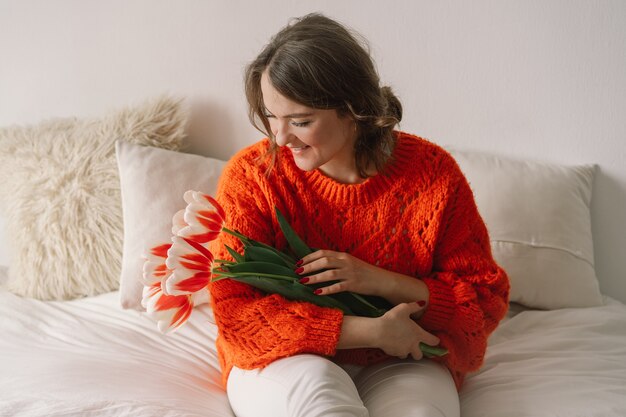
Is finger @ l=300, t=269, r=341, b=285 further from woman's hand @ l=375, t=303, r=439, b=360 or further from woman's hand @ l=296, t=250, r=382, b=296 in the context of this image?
woman's hand @ l=375, t=303, r=439, b=360

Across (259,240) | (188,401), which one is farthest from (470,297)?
(188,401)

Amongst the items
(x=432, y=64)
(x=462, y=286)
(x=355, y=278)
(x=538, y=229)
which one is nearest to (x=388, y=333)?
(x=355, y=278)

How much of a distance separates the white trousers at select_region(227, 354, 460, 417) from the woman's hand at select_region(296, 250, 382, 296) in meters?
0.16

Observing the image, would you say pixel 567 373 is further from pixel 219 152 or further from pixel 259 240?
pixel 219 152

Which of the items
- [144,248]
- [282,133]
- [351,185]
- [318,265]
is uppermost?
[282,133]

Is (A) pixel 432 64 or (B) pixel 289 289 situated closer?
(B) pixel 289 289

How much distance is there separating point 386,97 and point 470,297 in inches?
19.5

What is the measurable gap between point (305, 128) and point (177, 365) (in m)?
0.66

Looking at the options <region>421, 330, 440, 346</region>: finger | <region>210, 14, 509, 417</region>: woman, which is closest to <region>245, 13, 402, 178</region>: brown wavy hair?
<region>210, 14, 509, 417</region>: woman

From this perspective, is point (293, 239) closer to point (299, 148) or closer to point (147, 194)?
point (299, 148)

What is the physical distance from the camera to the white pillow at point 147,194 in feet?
6.22

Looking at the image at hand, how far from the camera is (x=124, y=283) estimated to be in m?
1.88

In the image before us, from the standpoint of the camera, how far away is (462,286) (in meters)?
1.51

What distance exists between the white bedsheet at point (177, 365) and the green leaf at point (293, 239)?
373 mm
